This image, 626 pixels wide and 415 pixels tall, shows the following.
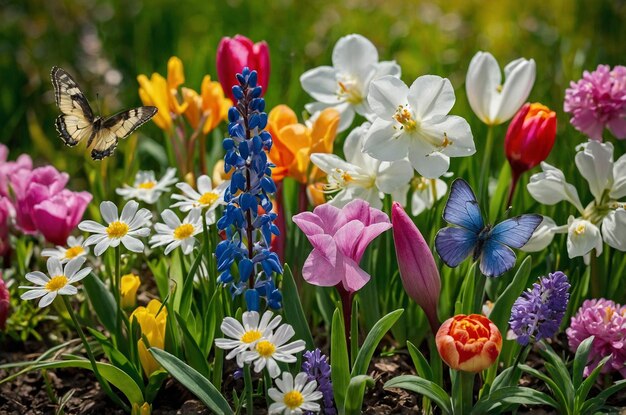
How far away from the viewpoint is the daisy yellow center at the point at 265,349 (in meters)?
1.46

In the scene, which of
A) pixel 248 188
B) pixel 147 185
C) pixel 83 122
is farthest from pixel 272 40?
pixel 248 188

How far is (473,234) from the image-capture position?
1.55 meters

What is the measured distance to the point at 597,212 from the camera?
1.84 meters

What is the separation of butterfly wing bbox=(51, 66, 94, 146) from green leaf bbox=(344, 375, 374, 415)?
932 mm

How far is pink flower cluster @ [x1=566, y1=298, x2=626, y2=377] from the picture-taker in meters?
1.75

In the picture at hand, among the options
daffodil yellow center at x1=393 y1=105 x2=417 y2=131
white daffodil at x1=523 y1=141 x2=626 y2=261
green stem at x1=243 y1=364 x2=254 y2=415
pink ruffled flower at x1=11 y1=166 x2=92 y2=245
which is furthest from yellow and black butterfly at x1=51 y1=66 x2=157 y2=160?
white daffodil at x1=523 y1=141 x2=626 y2=261

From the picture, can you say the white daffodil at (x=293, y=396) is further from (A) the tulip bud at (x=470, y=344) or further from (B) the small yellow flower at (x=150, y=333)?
(B) the small yellow flower at (x=150, y=333)

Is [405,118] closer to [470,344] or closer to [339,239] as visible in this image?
[339,239]

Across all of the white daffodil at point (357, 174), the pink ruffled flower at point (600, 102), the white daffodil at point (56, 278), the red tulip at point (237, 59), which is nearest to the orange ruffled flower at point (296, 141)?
the white daffodil at point (357, 174)

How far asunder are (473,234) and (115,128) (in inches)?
37.1

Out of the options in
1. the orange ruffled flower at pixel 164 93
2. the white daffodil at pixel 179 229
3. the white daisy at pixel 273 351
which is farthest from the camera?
the orange ruffled flower at pixel 164 93

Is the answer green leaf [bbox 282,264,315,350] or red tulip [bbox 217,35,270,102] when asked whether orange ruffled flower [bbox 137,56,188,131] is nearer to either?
red tulip [bbox 217,35,270,102]

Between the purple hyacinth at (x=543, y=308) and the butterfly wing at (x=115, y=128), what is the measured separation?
96 centimetres

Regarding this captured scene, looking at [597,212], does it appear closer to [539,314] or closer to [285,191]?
[539,314]
